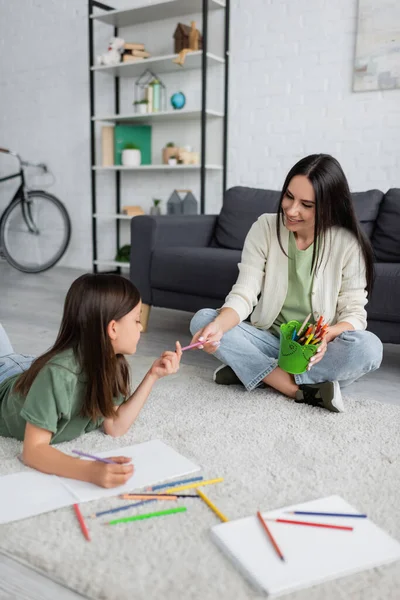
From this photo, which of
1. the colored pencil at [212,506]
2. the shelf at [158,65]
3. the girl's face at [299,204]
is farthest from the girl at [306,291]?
the shelf at [158,65]

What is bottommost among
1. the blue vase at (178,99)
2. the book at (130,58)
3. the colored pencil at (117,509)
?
the colored pencil at (117,509)

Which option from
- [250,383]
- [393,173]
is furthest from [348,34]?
[250,383]

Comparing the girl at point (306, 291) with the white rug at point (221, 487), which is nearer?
the white rug at point (221, 487)

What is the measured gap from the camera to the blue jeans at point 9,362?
5.17ft

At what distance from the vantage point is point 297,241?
6.44 ft

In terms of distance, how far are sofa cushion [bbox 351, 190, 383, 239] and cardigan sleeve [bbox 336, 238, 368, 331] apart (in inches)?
32.8

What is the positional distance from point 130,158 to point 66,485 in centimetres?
332

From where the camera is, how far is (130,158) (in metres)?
4.26

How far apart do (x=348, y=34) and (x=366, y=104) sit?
0.42 meters

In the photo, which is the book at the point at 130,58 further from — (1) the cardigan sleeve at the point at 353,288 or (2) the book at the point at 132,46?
(1) the cardigan sleeve at the point at 353,288

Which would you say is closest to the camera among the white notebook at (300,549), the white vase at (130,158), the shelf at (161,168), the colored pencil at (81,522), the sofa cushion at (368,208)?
the white notebook at (300,549)

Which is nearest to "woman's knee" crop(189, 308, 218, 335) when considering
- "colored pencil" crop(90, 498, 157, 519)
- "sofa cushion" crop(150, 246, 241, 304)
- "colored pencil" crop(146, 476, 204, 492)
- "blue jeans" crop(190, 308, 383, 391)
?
"blue jeans" crop(190, 308, 383, 391)

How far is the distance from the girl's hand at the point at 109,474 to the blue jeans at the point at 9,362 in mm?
446

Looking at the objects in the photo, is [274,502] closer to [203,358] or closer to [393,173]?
[203,358]
